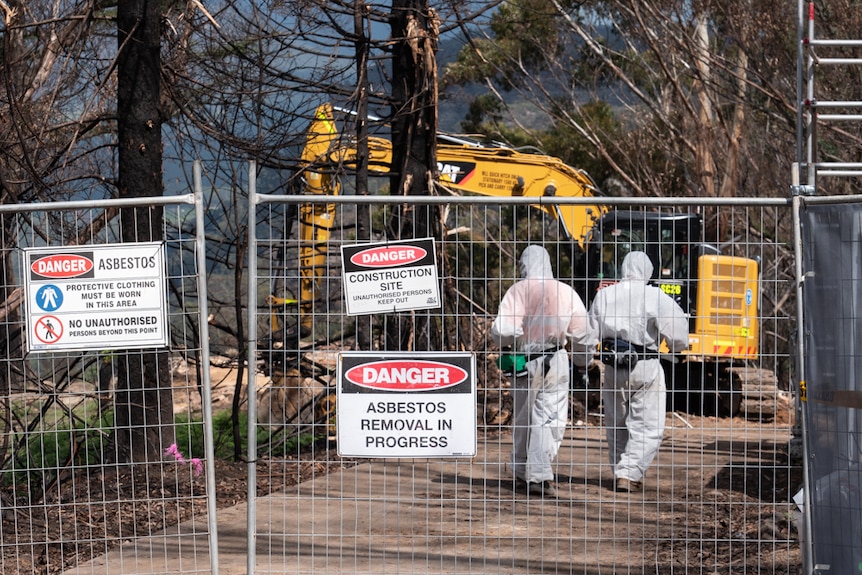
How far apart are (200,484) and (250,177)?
3800 millimetres

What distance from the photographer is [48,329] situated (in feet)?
16.6

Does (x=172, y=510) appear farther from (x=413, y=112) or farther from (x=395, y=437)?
(x=413, y=112)

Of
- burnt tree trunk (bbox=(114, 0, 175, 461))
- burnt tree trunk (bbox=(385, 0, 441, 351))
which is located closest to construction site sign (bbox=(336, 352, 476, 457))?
burnt tree trunk (bbox=(114, 0, 175, 461))

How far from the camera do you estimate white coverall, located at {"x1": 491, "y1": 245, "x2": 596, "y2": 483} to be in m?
7.33

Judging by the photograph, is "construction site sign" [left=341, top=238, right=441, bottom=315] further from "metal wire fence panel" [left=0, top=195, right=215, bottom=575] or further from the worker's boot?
the worker's boot

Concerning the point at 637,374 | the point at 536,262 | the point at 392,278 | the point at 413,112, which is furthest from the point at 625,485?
the point at 413,112

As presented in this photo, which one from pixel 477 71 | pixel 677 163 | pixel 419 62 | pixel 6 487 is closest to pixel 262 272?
pixel 419 62

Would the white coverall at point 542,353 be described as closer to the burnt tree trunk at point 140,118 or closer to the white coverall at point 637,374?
the white coverall at point 637,374

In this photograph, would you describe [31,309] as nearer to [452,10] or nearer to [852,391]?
[852,391]

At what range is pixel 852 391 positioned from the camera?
14.9 ft

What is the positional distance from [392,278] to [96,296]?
57.6 inches

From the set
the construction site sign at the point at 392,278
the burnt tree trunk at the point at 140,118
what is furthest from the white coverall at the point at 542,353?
the burnt tree trunk at the point at 140,118

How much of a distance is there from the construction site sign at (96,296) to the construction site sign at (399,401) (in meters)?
0.99

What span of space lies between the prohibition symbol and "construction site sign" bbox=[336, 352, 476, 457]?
141 centimetres
